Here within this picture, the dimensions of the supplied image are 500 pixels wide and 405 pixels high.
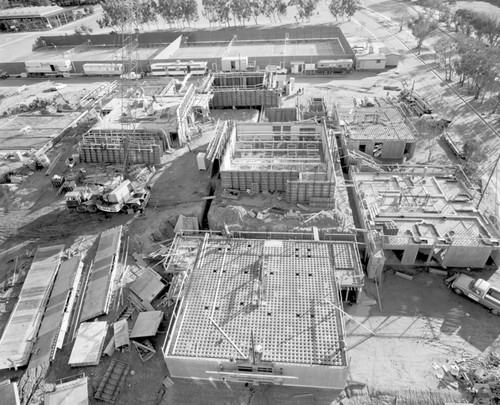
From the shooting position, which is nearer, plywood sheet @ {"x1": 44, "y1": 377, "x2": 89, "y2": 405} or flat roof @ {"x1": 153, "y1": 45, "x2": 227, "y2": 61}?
plywood sheet @ {"x1": 44, "y1": 377, "x2": 89, "y2": 405}

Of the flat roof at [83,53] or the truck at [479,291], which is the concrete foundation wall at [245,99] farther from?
the truck at [479,291]

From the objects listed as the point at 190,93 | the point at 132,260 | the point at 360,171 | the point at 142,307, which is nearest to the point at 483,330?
the point at 360,171

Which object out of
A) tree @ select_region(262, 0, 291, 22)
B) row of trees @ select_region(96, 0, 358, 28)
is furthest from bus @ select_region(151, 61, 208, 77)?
tree @ select_region(262, 0, 291, 22)

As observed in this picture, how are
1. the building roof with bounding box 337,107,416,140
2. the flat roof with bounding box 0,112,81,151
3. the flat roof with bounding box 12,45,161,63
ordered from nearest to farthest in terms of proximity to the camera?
the building roof with bounding box 337,107,416,140 → the flat roof with bounding box 0,112,81,151 → the flat roof with bounding box 12,45,161,63

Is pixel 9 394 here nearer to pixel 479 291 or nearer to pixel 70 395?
pixel 70 395

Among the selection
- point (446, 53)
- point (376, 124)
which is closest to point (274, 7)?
point (446, 53)

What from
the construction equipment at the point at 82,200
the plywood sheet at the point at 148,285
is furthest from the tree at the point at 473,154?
the construction equipment at the point at 82,200

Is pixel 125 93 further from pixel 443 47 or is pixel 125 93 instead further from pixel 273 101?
pixel 443 47

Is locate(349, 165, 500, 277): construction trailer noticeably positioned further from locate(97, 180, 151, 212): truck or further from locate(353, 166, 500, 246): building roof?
locate(97, 180, 151, 212): truck
